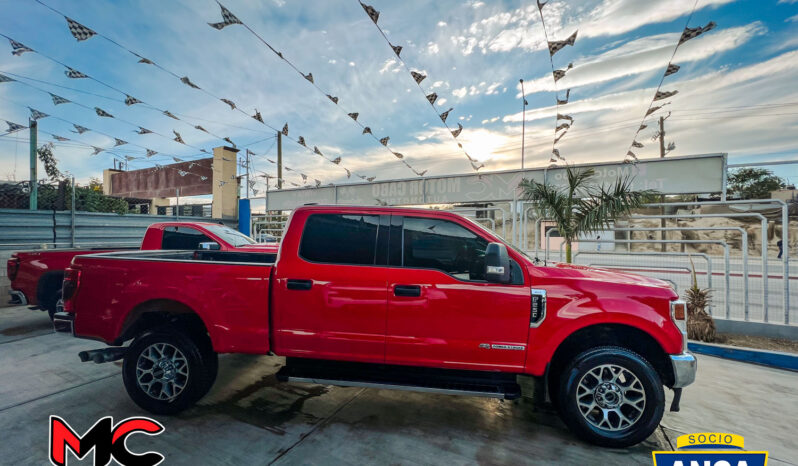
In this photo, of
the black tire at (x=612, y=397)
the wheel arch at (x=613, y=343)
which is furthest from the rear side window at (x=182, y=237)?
the black tire at (x=612, y=397)

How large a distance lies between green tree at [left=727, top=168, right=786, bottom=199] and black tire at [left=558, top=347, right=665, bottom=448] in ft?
108

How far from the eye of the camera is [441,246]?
3.26 meters

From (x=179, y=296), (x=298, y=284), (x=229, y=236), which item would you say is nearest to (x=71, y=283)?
(x=179, y=296)

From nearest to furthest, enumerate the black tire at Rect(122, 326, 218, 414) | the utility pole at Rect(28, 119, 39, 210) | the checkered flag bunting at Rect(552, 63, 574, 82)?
the black tire at Rect(122, 326, 218, 414) → the checkered flag bunting at Rect(552, 63, 574, 82) → the utility pole at Rect(28, 119, 39, 210)

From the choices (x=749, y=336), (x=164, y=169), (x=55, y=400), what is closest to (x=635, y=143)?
(x=749, y=336)

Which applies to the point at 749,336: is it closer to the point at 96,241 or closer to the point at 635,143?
the point at 635,143

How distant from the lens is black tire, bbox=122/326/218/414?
10.6 ft

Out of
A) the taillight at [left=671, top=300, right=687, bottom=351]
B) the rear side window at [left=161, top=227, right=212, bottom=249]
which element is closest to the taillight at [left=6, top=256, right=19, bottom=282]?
the rear side window at [left=161, top=227, right=212, bottom=249]

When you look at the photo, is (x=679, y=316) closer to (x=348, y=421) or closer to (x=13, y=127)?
(x=348, y=421)

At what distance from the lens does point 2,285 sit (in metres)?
7.71

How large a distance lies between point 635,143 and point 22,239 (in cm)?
1534

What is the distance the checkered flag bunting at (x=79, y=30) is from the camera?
5918mm

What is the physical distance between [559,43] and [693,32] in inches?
78.5

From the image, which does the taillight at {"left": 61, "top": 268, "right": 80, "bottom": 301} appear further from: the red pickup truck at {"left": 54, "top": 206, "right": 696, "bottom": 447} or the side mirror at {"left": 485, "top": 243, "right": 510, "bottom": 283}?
the side mirror at {"left": 485, "top": 243, "right": 510, "bottom": 283}
